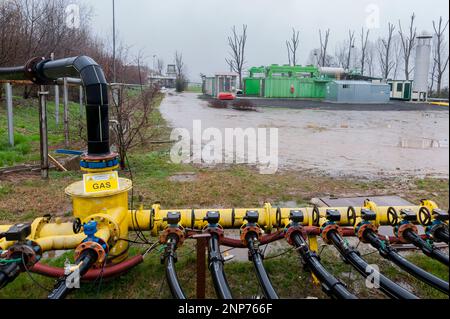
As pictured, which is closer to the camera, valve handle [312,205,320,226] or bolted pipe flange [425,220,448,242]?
bolted pipe flange [425,220,448,242]

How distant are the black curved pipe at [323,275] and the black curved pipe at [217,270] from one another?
579 mm

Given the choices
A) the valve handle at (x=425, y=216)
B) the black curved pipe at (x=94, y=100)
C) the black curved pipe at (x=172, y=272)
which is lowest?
the black curved pipe at (x=172, y=272)

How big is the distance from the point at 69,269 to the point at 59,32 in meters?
18.1

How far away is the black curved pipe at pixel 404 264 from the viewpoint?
87.4 inches

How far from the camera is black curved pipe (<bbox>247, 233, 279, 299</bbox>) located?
220 cm

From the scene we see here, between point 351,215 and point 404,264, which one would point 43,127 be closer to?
point 351,215

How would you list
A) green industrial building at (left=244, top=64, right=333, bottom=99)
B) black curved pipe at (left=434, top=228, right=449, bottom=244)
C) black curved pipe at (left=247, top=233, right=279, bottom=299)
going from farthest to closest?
green industrial building at (left=244, top=64, right=333, bottom=99), black curved pipe at (left=434, top=228, right=449, bottom=244), black curved pipe at (left=247, top=233, right=279, bottom=299)

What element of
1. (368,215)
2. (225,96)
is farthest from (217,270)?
(225,96)

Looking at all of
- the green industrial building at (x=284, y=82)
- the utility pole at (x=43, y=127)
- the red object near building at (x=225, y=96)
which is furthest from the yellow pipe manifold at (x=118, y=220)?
the green industrial building at (x=284, y=82)

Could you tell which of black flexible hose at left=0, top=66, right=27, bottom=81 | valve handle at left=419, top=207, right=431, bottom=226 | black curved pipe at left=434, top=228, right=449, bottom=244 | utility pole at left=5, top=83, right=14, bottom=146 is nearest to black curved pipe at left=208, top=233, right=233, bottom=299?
black curved pipe at left=434, top=228, right=449, bottom=244

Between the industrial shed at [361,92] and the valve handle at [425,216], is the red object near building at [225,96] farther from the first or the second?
the valve handle at [425,216]

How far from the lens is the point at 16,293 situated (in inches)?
120

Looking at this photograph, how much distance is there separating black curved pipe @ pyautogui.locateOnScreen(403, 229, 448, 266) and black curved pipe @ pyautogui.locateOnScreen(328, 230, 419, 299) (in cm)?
46

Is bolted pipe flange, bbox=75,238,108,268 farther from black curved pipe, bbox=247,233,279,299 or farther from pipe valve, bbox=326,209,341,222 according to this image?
pipe valve, bbox=326,209,341,222
